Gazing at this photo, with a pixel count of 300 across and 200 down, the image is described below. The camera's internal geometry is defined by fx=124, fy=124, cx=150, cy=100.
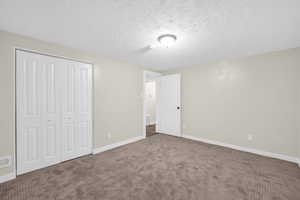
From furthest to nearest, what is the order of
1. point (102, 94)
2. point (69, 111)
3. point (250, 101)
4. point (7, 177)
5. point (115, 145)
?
point (115, 145)
point (102, 94)
point (250, 101)
point (69, 111)
point (7, 177)

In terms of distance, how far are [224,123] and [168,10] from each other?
9.77 ft

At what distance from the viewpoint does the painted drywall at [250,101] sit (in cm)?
245

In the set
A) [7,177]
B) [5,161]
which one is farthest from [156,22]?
[7,177]

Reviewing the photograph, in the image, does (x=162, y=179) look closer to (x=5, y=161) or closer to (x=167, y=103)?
(x=5, y=161)

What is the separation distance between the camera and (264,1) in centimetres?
132

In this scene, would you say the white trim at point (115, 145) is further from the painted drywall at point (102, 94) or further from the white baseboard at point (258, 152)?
the white baseboard at point (258, 152)

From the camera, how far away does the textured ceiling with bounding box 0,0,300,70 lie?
4.52 ft

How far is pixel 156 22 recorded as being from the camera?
1672mm

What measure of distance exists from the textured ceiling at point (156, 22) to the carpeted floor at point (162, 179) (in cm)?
224

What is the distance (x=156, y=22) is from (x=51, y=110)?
7.69ft

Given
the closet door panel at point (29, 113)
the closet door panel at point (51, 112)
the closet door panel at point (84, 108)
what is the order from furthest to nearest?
1. the closet door panel at point (84, 108)
2. the closet door panel at point (51, 112)
3. the closet door panel at point (29, 113)

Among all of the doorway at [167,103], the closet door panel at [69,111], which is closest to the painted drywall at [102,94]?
the closet door panel at [69,111]

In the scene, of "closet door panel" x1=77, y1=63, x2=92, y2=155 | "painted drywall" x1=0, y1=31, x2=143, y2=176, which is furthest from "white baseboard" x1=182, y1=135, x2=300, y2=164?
"closet door panel" x1=77, y1=63, x2=92, y2=155

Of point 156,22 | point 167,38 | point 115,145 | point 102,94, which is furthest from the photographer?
point 115,145
